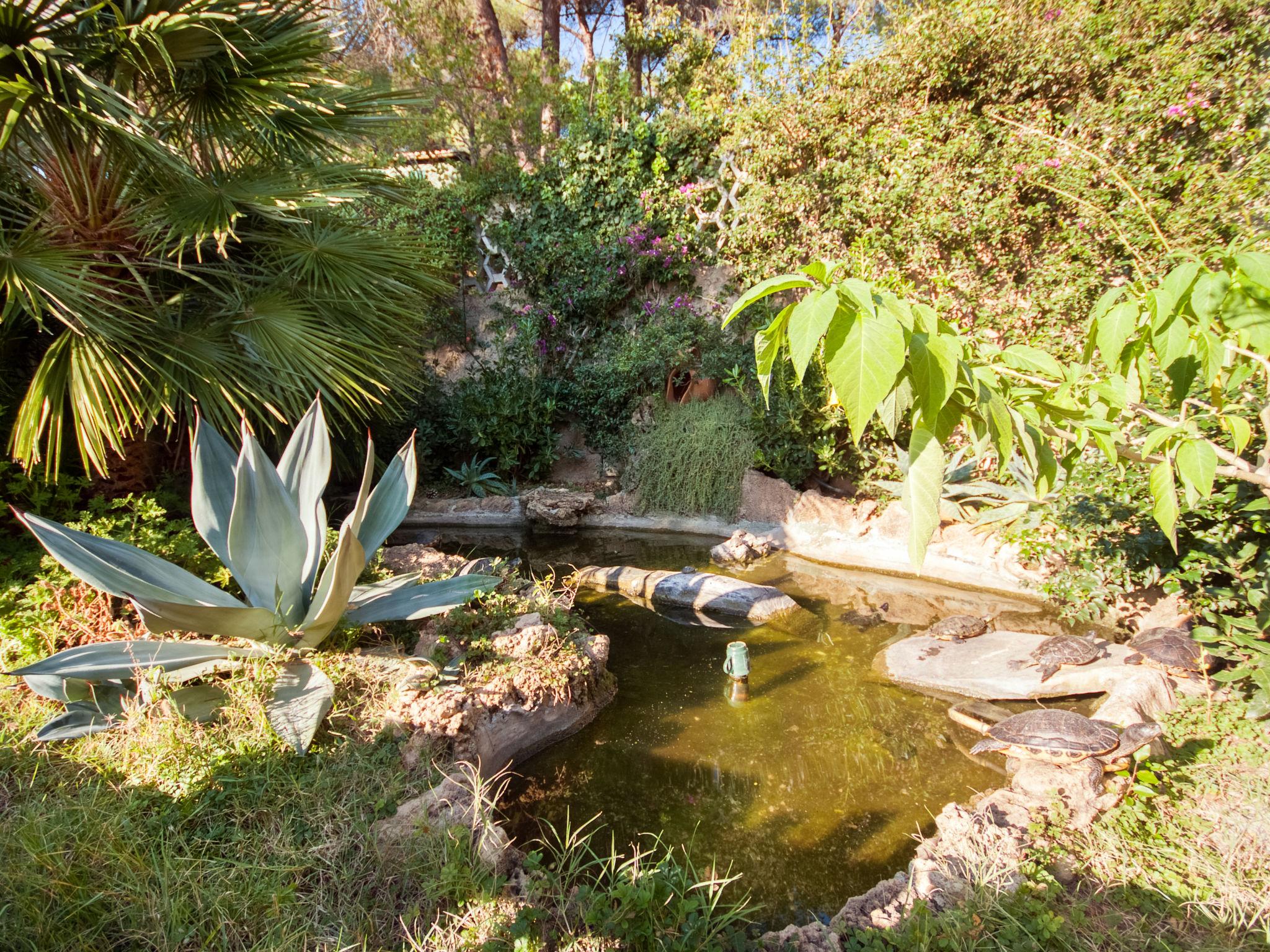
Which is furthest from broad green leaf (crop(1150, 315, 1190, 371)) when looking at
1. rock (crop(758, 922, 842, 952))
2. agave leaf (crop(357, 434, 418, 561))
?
agave leaf (crop(357, 434, 418, 561))

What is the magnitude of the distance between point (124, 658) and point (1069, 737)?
3578 mm

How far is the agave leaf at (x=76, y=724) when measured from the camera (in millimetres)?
2350

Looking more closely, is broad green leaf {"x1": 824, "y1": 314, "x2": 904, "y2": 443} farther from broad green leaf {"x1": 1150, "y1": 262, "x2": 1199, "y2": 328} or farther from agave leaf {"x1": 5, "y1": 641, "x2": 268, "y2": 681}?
agave leaf {"x1": 5, "y1": 641, "x2": 268, "y2": 681}

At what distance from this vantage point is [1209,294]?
3.57ft

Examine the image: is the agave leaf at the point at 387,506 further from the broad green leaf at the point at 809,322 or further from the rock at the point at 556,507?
the rock at the point at 556,507

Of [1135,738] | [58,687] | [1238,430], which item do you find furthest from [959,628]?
[58,687]

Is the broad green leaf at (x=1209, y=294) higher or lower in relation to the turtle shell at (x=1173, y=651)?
higher

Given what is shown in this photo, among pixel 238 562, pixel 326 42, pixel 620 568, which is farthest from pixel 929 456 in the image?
pixel 326 42

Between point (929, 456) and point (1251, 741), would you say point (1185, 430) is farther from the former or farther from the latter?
point (1251, 741)

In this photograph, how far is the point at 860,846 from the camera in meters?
2.44

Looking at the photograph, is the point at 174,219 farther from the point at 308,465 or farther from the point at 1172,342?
the point at 1172,342

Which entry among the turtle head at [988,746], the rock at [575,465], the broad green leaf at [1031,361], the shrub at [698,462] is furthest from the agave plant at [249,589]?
the rock at [575,465]

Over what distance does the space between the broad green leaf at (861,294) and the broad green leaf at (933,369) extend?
92 millimetres

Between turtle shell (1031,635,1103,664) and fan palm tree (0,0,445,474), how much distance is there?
163 inches
